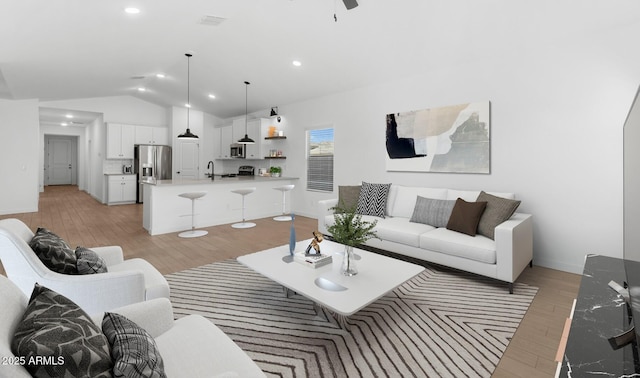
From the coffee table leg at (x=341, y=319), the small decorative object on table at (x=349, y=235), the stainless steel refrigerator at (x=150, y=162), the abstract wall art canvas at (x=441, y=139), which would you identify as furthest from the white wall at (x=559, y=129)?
the stainless steel refrigerator at (x=150, y=162)

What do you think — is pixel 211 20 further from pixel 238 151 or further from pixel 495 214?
pixel 238 151

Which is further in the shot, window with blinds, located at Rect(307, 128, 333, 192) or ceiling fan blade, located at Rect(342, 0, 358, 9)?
window with blinds, located at Rect(307, 128, 333, 192)

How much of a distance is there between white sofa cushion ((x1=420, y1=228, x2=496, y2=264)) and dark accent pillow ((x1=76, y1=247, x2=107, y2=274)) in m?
3.05

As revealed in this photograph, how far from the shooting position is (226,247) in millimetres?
4520

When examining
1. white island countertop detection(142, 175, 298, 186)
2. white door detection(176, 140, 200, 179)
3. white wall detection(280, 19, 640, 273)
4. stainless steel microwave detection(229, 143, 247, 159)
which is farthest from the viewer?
white door detection(176, 140, 200, 179)

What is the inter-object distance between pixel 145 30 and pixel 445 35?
3830 mm

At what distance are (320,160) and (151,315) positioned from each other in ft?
17.9

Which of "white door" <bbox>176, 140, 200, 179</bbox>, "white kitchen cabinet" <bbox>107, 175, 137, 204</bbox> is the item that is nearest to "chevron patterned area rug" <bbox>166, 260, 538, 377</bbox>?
"white door" <bbox>176, 140, 200, 179</bbox>

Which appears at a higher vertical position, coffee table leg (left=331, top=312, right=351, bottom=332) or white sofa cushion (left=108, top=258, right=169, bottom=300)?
white sofa cushion (left=108, top=258, right=169, bottom=300)

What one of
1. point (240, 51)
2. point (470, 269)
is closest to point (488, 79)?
point (470, 269)

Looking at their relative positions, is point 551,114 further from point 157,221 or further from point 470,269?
point 157,221

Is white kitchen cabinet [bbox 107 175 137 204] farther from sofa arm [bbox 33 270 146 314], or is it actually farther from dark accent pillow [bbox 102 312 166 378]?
dark accent pillow [bbox 102 312 166 378]

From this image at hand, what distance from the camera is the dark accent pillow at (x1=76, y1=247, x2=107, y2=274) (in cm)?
189

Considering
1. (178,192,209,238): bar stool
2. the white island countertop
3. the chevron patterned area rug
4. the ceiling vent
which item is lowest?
the chevron patterned area rug
